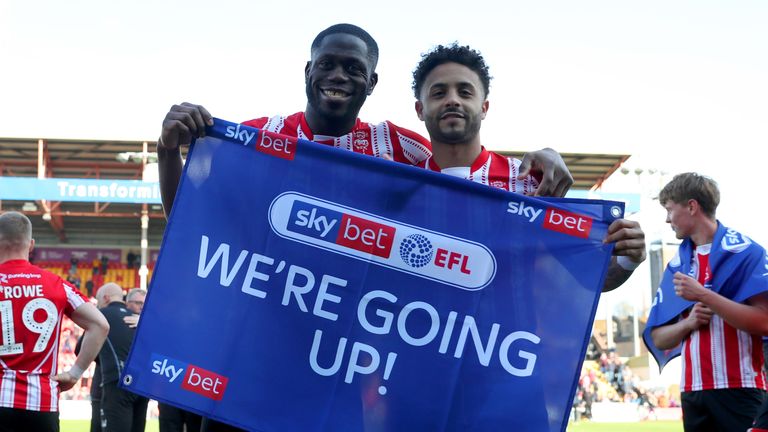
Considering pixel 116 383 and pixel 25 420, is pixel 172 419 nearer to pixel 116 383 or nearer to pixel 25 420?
pixel 116 383

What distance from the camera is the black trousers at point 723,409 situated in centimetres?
415

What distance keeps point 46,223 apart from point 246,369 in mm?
34219

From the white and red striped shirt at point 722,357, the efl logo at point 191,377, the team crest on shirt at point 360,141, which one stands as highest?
the team crest on shirt at point 360,141

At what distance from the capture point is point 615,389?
26.9 m

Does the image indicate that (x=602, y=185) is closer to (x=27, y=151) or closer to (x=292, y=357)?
(x=27, y=151)

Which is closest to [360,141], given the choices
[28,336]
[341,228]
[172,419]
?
[341,228]

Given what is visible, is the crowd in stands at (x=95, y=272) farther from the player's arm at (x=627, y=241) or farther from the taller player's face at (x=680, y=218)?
the player's arm at (x=627, y=241)

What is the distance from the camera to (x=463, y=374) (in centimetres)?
289

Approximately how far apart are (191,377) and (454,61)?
1.56 metres

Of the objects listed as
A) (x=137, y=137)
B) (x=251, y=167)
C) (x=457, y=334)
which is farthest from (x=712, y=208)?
(x=137, y=137)

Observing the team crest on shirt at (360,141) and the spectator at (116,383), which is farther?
the spectator at (116,383)

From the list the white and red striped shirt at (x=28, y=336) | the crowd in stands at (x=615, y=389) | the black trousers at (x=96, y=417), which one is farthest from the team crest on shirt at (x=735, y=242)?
the crowd in stands at (x=615, y=389)

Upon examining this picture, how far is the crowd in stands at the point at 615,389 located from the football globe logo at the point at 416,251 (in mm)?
20891

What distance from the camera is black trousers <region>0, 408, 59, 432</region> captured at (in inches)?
190
